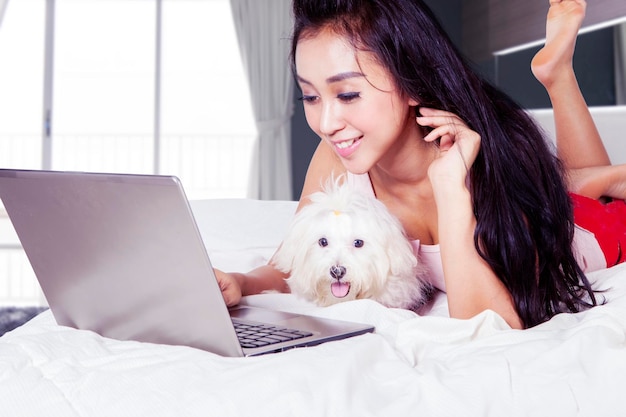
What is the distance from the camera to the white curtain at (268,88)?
5258mm

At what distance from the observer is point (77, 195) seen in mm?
916

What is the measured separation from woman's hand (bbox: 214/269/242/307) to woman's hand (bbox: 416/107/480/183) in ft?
1.50

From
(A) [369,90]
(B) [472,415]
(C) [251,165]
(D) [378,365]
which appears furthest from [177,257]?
(C) [251,165]

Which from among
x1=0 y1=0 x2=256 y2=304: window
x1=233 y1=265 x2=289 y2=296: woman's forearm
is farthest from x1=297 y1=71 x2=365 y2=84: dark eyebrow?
x1=0 y1=0 x2=256 y2=304: window

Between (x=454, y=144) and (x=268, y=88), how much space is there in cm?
418

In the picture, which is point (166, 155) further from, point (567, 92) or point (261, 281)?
point (261, 281)

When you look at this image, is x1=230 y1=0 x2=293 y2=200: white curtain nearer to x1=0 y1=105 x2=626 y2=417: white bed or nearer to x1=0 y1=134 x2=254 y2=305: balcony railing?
x1=0 y1=134 x2=254 y2=305: balcony railing

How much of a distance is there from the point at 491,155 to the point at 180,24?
4932 mm

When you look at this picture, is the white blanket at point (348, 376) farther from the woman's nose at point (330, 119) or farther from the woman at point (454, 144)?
the woman's nose at point (330, 119)

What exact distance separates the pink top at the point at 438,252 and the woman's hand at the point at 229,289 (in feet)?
1.15

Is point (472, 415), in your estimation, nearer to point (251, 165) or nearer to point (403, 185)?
point (403, 185)

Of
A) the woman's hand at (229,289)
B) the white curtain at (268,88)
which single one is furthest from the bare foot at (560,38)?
the white curtain at (268,88)

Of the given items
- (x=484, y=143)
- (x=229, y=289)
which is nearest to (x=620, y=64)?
(x=484, y=143)

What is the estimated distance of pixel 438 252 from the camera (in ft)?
4.91
